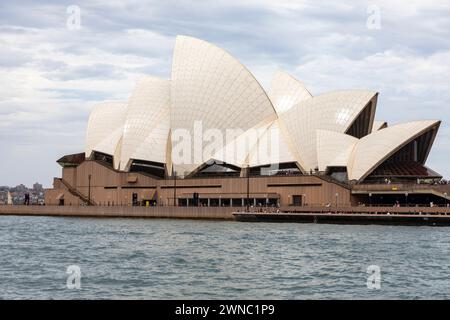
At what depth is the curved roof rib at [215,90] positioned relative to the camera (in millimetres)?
79938

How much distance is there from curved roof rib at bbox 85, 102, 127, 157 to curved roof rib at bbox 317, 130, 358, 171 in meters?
30.8

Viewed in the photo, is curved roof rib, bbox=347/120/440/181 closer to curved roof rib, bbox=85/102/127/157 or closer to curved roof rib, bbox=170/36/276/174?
curved roof rib, bbox=170/36/276/174

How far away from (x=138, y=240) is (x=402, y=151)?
38.7 m

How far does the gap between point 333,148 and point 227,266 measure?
46.8m

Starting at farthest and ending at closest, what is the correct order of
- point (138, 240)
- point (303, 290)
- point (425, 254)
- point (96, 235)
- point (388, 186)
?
point (388, 186) → point (96, 235) → point (138, 240) → point (425, 254) → point (303, 290)

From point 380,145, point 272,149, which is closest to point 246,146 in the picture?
point 272,149

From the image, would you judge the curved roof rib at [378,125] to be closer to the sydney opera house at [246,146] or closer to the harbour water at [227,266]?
the sydney opera house at [246,146]

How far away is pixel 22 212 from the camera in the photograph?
99.4 meters

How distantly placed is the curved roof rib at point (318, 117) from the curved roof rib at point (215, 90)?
3591 mm

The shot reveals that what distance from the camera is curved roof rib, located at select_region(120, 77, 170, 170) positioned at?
8731 cm

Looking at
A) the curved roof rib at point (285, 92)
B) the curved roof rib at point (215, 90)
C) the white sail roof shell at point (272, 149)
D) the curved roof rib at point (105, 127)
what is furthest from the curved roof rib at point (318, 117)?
the curved roof rib at point (105, 127)
